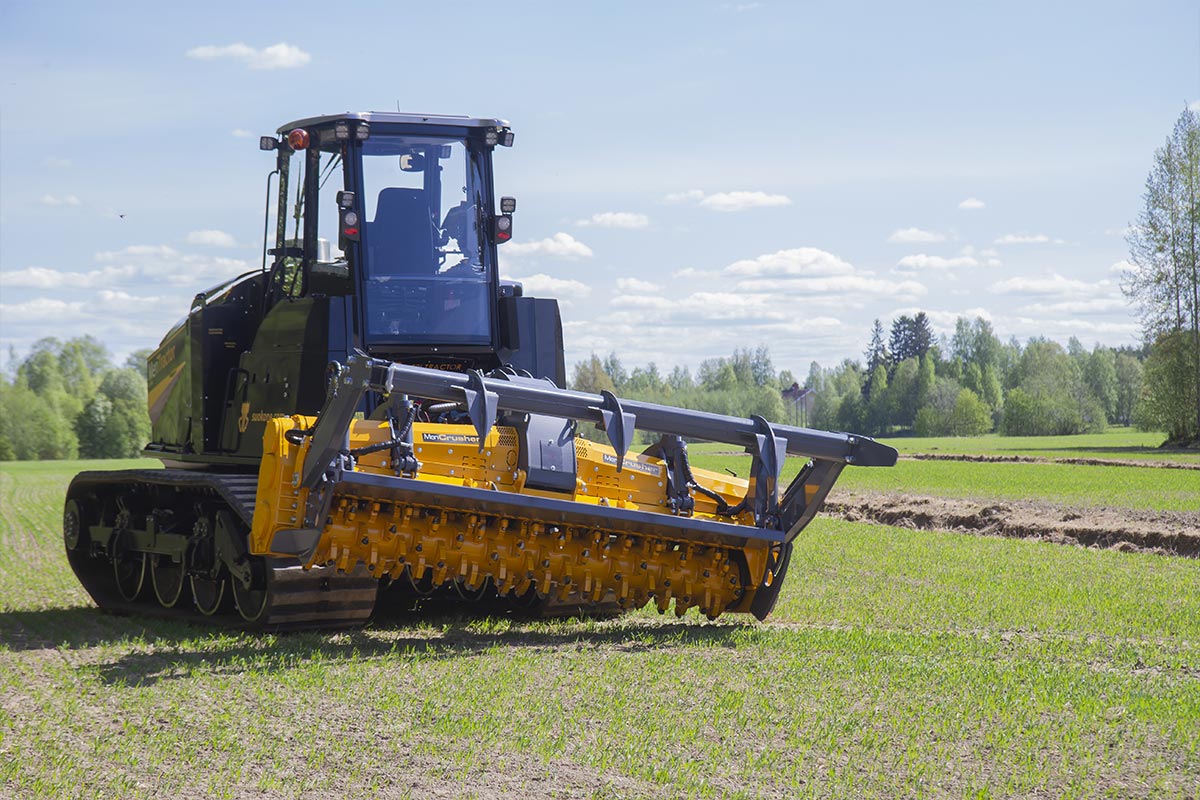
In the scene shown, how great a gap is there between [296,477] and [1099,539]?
13.2 m

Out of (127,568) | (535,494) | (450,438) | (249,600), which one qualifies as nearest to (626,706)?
(535,494)

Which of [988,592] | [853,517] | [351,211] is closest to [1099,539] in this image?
[853,517]

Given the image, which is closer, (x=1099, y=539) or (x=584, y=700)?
(x=584, y=700)

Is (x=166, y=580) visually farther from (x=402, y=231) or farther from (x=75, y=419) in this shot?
(x=75, y=419)

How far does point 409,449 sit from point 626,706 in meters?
2.26

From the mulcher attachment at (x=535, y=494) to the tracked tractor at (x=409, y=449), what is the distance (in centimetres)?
1

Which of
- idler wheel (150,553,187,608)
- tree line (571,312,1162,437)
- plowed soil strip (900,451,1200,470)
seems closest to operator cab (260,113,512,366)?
idler wheel (150,553,187,608)

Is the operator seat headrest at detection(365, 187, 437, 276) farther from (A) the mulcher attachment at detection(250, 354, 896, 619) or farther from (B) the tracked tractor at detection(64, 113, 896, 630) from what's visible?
(A) the mulcher attachment at detection(250, 354, 896, 619)

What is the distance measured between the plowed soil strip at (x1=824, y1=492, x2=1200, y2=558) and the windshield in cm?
1073

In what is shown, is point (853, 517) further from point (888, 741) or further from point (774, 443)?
point (888, 741)

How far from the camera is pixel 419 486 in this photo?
8203 mm

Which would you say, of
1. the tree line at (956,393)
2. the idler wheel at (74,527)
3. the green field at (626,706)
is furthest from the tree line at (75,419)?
the green field at (626,706)

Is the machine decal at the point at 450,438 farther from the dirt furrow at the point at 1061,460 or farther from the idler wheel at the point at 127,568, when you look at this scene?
the dirt furrow at the point at 1061,460

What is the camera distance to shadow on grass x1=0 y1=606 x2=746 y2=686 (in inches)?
325
